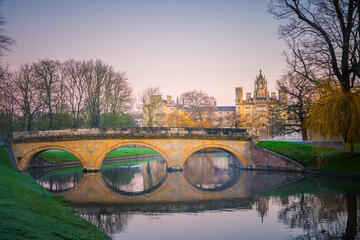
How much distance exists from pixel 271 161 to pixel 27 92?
27412 mm

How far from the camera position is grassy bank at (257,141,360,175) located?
18.6m

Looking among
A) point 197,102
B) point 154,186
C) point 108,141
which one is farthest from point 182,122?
point 154,186

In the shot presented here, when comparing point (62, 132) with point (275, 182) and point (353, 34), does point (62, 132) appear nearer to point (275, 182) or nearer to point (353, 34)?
point (275, 182)

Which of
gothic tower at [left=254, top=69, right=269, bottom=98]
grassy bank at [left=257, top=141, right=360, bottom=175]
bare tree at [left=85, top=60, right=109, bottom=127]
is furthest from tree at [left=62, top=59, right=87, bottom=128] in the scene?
gothic tower at [left=254, top=69, right=269, bottom=98]

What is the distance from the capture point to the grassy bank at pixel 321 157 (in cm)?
1856

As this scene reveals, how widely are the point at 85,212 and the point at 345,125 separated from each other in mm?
14877

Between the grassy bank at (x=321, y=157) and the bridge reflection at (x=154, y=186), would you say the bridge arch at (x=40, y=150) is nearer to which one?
the bridge reflection at (x=154, y=186)

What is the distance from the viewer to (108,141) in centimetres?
2628

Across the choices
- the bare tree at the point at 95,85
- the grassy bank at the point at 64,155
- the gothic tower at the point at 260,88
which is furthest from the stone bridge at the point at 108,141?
the gothic tower at the point at 260,88

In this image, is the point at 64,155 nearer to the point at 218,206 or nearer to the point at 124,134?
the point at 124,134

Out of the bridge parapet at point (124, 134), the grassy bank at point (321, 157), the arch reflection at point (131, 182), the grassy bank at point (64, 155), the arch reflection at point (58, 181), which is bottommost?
the arch reflection at point (131, 182)

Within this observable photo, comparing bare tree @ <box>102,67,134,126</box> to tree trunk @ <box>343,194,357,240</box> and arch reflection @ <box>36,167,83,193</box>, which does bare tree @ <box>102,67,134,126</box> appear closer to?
arch reflection @ <box>36,167,83,193</box>

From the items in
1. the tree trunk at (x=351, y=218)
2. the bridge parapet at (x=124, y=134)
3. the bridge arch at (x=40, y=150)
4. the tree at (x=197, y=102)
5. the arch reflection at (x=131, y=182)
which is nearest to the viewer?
the tree trunk at (x=351, y=218)

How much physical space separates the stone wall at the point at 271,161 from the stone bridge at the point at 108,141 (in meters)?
2.55
